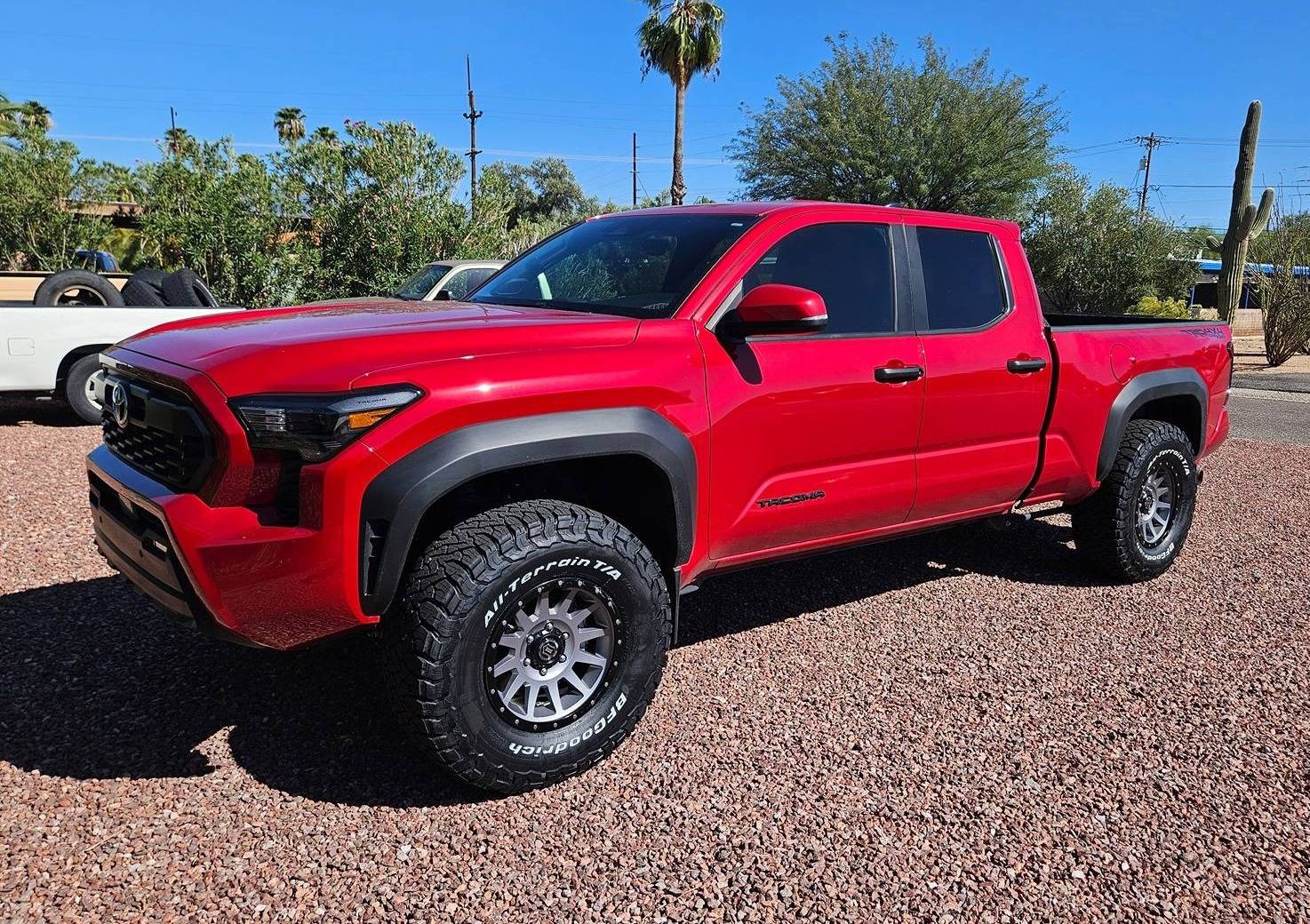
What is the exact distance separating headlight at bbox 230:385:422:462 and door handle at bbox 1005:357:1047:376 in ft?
9.33

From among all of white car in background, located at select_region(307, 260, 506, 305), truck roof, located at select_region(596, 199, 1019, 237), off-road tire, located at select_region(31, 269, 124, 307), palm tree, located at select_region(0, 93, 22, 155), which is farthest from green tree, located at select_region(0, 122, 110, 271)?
truck roof, located at select_region(596, 199, 1019, 237)

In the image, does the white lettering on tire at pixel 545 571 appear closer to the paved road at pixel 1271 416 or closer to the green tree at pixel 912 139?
the paved road at pixel 1271 416

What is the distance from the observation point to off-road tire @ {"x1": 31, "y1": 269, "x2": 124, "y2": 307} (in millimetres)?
9484

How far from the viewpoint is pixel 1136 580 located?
16.9ft

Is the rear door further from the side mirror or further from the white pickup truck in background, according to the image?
the white pickup truck in background

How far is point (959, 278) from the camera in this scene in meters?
4.25

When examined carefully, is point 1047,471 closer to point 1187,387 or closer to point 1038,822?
point 1187,387

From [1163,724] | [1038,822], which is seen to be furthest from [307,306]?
[1163,724]

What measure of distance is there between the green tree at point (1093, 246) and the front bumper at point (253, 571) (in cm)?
2804

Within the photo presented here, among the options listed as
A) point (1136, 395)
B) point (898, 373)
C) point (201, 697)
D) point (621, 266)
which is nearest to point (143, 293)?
point (201, 697)

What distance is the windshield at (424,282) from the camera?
10750mm

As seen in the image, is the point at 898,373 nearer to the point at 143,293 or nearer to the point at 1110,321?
the point at 1110,321

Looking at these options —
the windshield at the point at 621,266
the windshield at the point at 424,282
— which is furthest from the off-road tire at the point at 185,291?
the windshield at the point at 621,266

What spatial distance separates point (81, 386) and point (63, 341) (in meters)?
0.42
